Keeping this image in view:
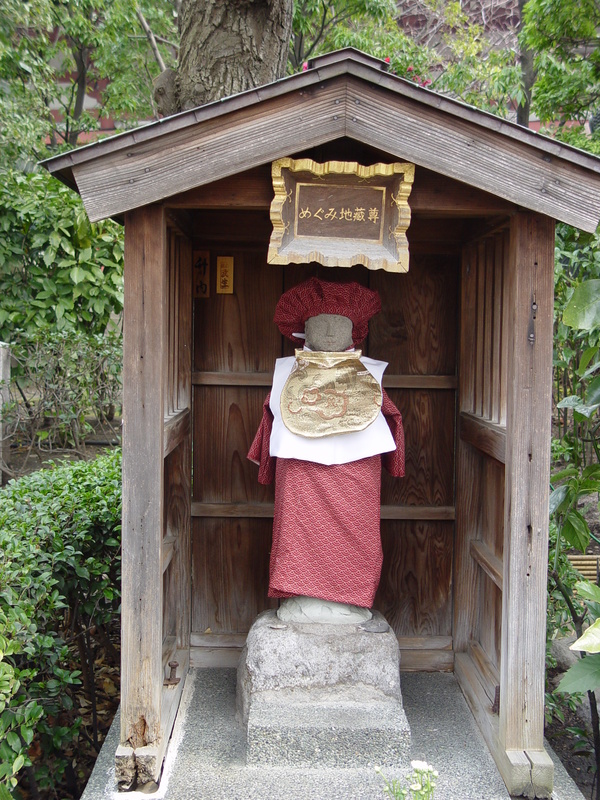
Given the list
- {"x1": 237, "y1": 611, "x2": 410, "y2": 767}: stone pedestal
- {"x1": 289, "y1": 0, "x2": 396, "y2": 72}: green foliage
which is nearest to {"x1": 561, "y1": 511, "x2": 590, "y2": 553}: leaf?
{"x1": 237, "y1": 611, "x2": 410, "y2": 767}: stone pedestal

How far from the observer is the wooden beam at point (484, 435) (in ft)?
10.8

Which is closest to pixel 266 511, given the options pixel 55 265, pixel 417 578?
pixel 417 578

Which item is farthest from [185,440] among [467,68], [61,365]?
[467,68]

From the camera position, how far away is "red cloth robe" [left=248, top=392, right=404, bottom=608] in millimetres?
3533

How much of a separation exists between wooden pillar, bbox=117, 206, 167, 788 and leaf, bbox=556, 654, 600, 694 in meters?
1.65

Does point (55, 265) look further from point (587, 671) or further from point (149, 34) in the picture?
point (587, 671)

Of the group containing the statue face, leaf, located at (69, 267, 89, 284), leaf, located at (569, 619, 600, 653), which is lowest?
leaf, located at (569, 619, 600, 653)

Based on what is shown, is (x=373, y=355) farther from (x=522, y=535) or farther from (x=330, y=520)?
(x=522, y=535)

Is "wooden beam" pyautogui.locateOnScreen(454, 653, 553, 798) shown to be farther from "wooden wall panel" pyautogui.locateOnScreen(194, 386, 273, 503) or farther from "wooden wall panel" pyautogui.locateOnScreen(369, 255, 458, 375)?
"wooden wall panel" pyautogui.locateOnScreen(369, 255, 458, 375)

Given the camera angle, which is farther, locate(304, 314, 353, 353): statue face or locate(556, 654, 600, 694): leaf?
locate(304, 314, 353, 353): statue face

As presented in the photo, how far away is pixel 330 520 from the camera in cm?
355

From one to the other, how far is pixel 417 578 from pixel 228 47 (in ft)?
12.1

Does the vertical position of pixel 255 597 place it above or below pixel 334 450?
below

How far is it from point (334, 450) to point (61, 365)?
12.0 feet
